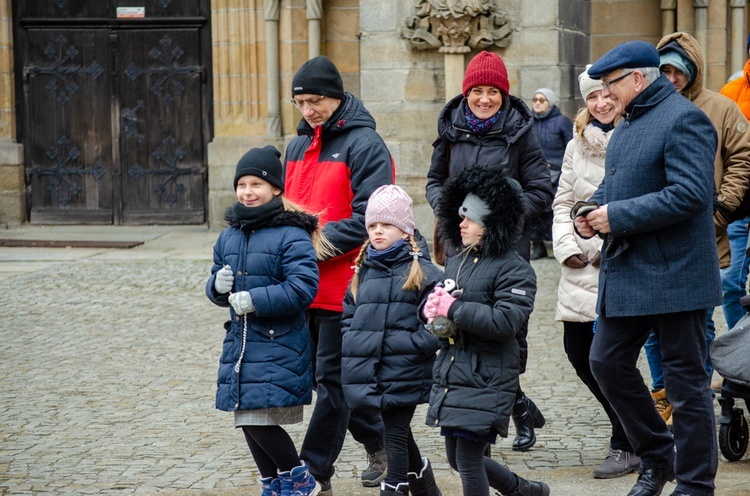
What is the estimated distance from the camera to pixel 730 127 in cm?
629

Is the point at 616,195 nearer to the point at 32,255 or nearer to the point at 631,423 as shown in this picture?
the point at 631,423

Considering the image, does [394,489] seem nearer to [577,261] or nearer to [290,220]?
[290,220]

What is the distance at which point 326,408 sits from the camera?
5.46 meters

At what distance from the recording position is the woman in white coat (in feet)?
18.6

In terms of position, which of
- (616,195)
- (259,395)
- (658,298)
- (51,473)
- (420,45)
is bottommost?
(51,473)

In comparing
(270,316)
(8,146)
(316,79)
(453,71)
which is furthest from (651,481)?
(8,146)

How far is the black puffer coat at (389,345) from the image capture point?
491cm

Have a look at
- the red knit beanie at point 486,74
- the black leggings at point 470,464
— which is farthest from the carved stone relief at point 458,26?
the black leggings at point 470,464

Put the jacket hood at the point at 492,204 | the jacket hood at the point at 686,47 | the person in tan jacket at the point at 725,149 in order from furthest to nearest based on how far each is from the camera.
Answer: the person in tan jacket at the point at 725,149 → the jacket hood at the point at 686,47 → the jacket hood at the point at 492,204

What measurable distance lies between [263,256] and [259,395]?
1.76 ft

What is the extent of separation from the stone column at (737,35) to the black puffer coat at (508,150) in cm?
933

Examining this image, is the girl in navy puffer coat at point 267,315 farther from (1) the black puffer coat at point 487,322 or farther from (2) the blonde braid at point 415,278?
(1) the black puffer coat at point 487,322

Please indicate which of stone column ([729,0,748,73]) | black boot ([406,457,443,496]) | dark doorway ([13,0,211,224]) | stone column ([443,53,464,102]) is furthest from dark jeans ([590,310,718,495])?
dark doorway ([13,0,211,224])

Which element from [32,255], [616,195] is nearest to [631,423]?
[616,195]
